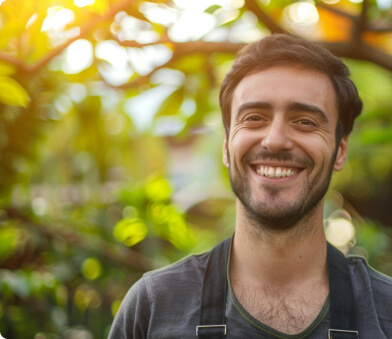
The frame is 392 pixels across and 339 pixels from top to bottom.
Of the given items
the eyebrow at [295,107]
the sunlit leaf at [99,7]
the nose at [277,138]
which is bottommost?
the nose at [277,138]

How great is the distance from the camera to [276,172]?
1731 millimetres

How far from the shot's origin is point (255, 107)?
1.79m

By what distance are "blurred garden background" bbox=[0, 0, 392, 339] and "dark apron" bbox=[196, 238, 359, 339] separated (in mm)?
1119

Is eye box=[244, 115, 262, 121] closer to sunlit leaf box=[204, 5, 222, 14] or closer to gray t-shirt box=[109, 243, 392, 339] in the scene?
gray t-shirt box=[109, 243, 392, 339]

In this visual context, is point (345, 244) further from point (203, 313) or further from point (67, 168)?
point (67, 168)

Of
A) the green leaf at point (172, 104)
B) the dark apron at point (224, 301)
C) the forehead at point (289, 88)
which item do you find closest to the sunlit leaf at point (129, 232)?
the green leaf at point (172, 104)

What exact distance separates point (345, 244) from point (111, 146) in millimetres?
1907

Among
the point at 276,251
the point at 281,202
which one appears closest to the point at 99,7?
the point at 281,202

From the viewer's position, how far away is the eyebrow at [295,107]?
1.76 m

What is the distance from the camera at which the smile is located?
1.73 metres

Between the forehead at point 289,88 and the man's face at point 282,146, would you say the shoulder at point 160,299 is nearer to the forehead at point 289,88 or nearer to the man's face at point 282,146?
the man's face at point 282,146

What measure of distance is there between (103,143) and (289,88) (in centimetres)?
231

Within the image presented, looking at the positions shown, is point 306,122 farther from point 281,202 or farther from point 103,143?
point 103,143

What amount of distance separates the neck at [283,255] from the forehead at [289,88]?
15.4 inches
